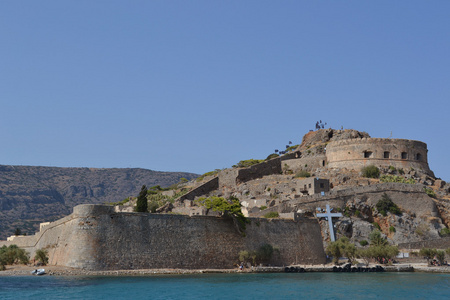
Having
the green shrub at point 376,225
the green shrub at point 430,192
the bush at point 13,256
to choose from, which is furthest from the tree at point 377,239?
the bush at point 13,256

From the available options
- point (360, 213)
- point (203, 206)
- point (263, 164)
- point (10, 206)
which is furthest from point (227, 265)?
point (10, 206)

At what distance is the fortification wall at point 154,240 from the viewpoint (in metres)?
38.8

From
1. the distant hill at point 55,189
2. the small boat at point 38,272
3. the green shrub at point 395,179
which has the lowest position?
the small boat at point 38,272

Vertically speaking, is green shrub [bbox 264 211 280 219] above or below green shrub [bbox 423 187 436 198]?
below

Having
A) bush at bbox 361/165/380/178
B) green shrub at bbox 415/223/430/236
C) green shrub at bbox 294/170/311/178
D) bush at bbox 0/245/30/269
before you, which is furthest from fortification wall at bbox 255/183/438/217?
bush at bbox 0/245/30/269

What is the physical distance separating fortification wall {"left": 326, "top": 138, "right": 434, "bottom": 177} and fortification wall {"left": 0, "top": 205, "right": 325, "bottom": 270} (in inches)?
628

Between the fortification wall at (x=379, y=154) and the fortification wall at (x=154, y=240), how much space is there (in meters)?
16.0

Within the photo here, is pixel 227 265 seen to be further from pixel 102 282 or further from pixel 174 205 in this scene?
pixel 174 205

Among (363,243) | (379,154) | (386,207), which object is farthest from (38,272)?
(379,154)

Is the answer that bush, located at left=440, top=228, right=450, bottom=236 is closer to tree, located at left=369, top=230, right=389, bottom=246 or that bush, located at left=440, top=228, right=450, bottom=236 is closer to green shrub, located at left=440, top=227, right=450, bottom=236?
green shrub, located at left=440, top=227, right=450, bottom=236

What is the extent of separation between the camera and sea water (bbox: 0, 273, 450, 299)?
105 ft

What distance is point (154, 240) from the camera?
40.3 m

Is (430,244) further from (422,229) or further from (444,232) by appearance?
(444,232)

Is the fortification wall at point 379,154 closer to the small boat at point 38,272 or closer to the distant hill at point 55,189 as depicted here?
the small boat at point 38,272
